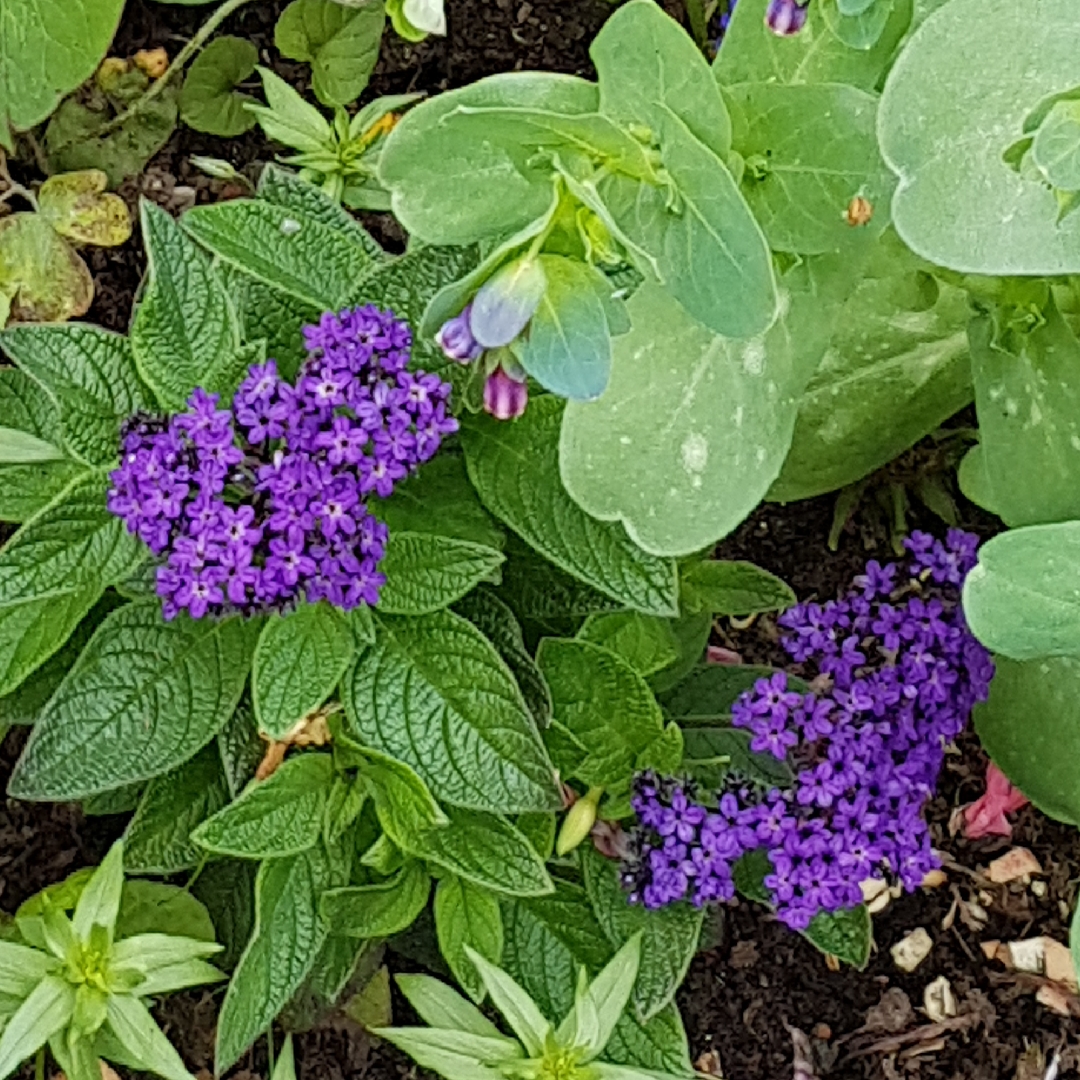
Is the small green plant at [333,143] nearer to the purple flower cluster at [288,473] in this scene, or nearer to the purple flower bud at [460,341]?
the purple flower cluster at [288,473]

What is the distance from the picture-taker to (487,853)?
1012 millimetres

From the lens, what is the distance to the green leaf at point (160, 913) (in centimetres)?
113

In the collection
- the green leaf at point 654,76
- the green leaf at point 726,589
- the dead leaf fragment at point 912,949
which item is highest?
the green leaf at point 654,76

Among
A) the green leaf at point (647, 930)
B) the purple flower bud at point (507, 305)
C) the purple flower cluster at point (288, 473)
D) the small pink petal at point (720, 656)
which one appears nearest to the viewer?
the purple flower bud at point (507, 305)

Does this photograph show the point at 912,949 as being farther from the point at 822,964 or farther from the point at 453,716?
the point at 453,716

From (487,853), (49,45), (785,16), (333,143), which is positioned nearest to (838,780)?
(487,853)

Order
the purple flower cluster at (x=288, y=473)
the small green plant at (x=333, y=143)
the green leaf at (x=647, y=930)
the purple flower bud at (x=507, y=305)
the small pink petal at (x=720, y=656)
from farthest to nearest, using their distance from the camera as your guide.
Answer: the small pink petal at (x=720, y=656) < the small green plant at (x=333, y=143) < the green leaf at (x=647, y=930) < the purple flower cluster at (x=288, y=473) < the purple flower bud at (x=507, y=305)

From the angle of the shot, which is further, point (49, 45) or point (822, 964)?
point (822, 964)

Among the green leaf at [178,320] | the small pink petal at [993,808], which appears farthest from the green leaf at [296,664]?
the small pink petal at [993,808]

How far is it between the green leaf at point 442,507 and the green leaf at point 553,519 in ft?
0.09

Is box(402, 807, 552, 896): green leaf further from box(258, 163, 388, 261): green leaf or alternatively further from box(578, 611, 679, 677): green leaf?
box(258, 163, 388, 261): green leaf

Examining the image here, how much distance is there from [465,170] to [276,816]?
37 centimetres

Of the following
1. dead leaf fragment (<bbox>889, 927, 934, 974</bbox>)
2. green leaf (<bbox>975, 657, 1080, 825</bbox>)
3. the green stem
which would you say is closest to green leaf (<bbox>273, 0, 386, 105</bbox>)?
the green stem

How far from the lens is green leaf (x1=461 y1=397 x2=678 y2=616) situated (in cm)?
96
